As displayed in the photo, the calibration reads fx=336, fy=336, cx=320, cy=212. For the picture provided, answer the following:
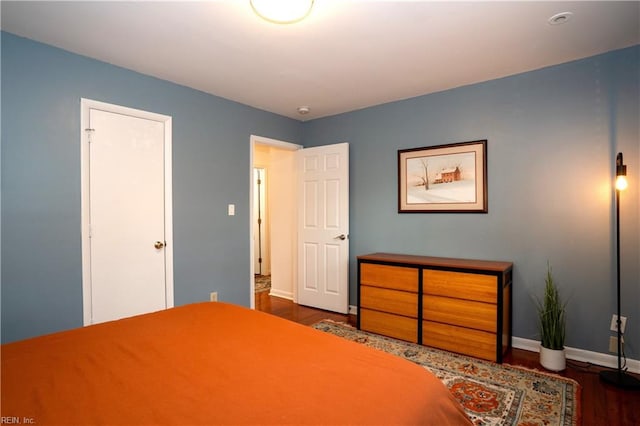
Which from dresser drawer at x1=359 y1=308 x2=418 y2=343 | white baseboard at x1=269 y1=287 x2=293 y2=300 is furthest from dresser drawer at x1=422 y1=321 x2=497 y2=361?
white baseboard at x1=269 y1=287 x2=293 y2=300

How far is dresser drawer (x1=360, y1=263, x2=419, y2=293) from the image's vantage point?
3.14 metres

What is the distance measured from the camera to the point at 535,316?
2.96 meters

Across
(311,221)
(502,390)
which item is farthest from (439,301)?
(311,221)

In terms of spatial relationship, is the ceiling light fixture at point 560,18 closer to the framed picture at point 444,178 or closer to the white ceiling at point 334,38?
the white ceiling at point 334,38

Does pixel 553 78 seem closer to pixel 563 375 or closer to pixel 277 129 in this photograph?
pixel 563 375

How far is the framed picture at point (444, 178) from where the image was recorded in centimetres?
323

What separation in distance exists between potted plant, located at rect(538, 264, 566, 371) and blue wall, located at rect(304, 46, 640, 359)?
0.28 meters

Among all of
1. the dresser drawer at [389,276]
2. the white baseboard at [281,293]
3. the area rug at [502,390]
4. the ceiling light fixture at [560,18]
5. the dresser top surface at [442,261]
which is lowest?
the area rug at [502,390]

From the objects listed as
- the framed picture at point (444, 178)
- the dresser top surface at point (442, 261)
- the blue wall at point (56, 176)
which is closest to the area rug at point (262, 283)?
the blue wall at point (56, 176)

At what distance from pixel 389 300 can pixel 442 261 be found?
0.63 metres

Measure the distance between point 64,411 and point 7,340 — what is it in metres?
1.92

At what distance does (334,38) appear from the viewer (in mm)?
2373

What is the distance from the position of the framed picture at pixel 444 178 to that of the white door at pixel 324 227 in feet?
2.40

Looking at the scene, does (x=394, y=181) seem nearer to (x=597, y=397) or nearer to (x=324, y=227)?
(x=324, y=227)
